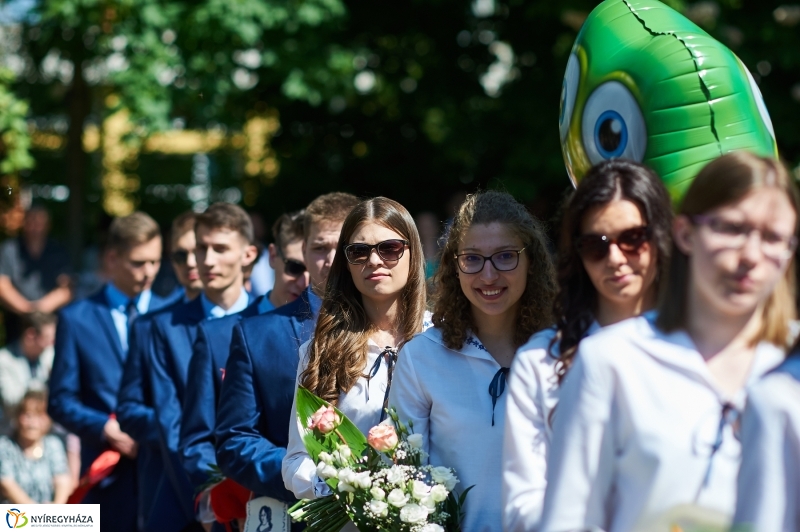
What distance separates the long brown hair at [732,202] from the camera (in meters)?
2.22

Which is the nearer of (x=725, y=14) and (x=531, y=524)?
(x=531, y=524)

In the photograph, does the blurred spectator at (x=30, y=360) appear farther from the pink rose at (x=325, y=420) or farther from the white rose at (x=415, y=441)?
the white rose at (x=415, y=441)

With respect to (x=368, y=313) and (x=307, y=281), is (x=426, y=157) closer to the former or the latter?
(x=307, y=281)

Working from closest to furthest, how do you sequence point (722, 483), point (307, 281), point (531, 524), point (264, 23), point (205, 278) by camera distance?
point (722, 483), point (531, 524), point (307, 281), point (205, 278), point (264, 23)

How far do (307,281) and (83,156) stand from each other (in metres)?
7.70

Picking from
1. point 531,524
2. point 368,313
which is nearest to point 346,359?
point 368,313

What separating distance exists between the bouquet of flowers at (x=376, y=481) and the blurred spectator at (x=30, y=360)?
19.3ft

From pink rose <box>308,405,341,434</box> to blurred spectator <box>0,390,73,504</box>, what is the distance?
4.56 metres

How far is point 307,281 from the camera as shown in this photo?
16.8 feet

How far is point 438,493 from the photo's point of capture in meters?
3.00

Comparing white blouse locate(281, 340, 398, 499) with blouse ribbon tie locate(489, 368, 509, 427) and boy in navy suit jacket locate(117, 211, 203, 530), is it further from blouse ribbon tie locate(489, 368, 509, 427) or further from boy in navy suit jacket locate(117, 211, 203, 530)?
boy in navy suit jacket locate(117, 211, 203, 530)

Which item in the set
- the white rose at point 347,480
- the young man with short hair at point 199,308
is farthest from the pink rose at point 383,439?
the young man with short hair at point 199,308

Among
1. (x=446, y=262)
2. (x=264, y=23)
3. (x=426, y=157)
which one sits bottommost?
(x=446, y=262)

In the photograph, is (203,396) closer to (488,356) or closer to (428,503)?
(488,356)
